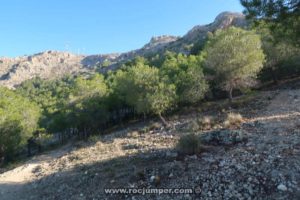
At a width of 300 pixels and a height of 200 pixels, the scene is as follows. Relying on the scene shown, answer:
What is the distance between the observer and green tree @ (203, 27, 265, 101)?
1232 inches

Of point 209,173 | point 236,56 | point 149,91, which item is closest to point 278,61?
point 236,56

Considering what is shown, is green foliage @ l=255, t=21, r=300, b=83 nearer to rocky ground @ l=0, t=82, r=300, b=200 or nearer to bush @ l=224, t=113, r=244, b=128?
bush @ l=224, t=113, r=244, b=128

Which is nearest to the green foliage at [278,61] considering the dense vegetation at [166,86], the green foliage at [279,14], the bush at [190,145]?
the dense vegetation at [166,86]

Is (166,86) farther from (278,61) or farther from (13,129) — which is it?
(13,129)

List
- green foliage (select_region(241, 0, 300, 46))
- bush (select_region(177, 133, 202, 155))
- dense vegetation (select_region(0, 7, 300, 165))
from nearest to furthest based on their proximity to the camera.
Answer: green foliage (select_region(241, 0, 300, 46)) → bush (select_region(177, 133, 202, 155)) → dense vegetation (select_region(0, 7, 300, 165))

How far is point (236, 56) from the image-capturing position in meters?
31.2

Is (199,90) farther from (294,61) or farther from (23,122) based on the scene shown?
(23,122)

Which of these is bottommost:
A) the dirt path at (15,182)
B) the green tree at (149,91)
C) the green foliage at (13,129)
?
the dirt path at (15,182)

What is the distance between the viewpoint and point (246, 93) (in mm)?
39438

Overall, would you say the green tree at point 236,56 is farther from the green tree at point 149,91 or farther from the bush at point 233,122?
the bush at point 233,122

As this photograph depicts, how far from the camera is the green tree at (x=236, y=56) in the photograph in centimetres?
3128

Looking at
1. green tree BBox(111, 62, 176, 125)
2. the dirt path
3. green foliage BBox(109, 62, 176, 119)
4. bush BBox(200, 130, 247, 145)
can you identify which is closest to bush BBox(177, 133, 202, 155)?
bush BBox(200, 130, 247, 145)

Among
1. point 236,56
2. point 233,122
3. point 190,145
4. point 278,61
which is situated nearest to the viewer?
point 190,145

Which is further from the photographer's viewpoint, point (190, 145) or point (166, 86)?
point (166, 86)
